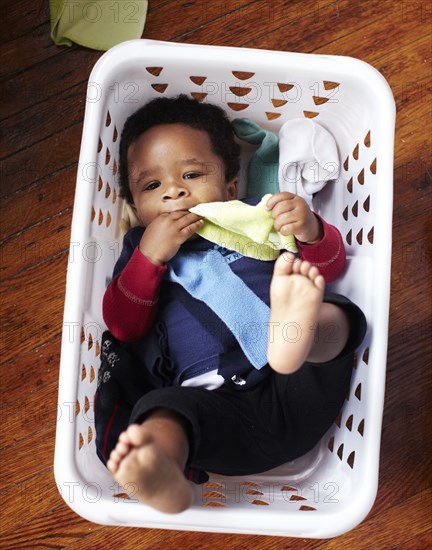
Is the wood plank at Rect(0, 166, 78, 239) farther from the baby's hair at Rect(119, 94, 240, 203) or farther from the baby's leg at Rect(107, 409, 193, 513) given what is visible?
the baby's leg at Rect(107, 409, 193, 513)

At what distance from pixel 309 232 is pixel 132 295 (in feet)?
0.92

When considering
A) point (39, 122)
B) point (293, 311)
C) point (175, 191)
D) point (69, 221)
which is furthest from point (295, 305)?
point (39, 122)

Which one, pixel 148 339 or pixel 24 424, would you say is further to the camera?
pixel 24 424

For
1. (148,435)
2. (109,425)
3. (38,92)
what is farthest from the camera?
(38,92)

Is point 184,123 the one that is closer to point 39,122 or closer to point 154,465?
point 39,122

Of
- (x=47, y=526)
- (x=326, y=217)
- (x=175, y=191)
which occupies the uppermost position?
(x=175, y=191)

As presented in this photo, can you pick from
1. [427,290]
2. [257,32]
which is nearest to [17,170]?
[257,32]

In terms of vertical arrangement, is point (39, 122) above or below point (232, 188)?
above

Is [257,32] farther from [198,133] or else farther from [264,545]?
[264,545]

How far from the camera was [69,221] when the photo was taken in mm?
1229

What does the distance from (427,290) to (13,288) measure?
2.50 feet

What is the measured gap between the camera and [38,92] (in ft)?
4.14

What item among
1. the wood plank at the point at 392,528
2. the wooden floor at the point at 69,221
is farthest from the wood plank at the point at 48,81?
the wood plank at the point at 392,528

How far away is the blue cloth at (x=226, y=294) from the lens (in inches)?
39.0
